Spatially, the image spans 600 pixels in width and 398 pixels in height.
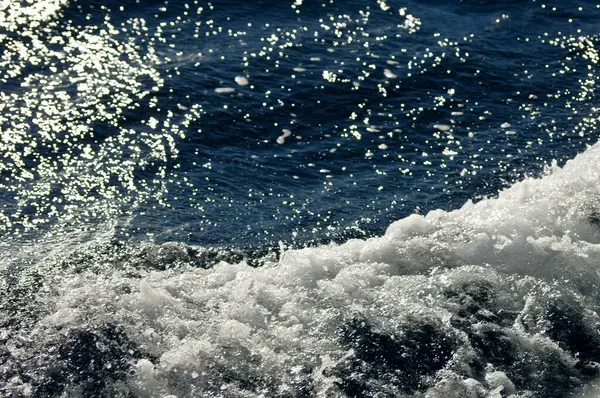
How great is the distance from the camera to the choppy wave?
7.99 meters

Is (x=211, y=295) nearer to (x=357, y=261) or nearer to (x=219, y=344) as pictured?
(x=219, y=344)

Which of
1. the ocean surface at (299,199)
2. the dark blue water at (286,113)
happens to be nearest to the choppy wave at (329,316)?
the ocean surface at (299,199)

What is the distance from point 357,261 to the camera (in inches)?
375

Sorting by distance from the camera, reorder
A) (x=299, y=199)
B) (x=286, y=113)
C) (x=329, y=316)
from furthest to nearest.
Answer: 1. (x=286, y=113)
2. (x=299, y=199)
3. (x=329, y=316)

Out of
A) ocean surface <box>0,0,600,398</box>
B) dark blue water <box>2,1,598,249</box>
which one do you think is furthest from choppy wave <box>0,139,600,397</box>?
dark blue water <box>2,1,598,249</box>

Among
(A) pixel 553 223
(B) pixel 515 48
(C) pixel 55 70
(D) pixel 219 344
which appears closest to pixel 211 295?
(D) pixel 219 344

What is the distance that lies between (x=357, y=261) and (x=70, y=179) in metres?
3.87

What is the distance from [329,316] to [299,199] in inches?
108

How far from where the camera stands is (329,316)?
341 inches

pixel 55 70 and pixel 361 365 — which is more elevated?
pixel 55 70

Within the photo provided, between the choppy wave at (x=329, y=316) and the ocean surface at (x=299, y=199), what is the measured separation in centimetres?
2

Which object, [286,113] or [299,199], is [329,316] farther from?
[286,113]

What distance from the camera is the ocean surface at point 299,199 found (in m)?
8.23

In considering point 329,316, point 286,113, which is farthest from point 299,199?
point 329,316
